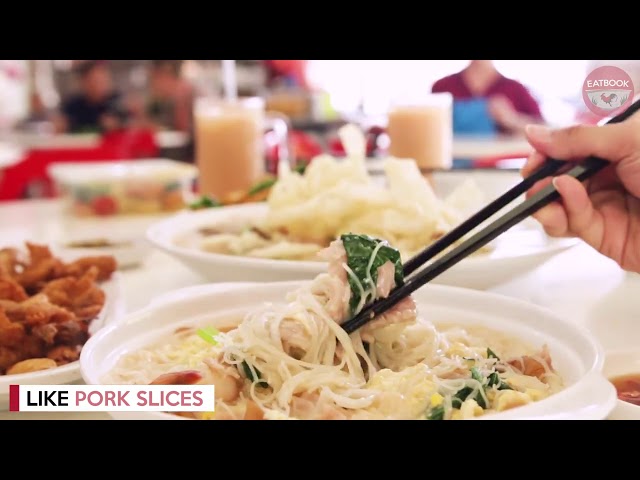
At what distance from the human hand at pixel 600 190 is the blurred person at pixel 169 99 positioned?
283 cm

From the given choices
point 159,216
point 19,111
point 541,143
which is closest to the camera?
point 541,143

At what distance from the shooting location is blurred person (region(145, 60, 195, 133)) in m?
3.99

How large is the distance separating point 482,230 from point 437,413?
0.24 m

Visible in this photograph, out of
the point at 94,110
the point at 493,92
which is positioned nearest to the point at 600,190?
the point at 493,92

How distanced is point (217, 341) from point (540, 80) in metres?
0.65

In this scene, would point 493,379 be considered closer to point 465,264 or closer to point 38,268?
point 465,264

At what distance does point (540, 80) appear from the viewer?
1.14m

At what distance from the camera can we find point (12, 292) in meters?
1.15

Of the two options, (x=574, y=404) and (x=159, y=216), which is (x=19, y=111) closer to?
(x=159, y=216)

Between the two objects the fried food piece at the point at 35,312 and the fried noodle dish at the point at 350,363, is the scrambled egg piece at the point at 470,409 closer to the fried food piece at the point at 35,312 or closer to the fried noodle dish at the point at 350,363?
the fried noodle dish at the point at 350,363

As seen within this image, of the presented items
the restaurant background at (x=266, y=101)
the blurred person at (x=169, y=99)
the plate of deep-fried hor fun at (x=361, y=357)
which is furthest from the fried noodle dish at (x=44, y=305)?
the blurred person at (x=169, y=99)
